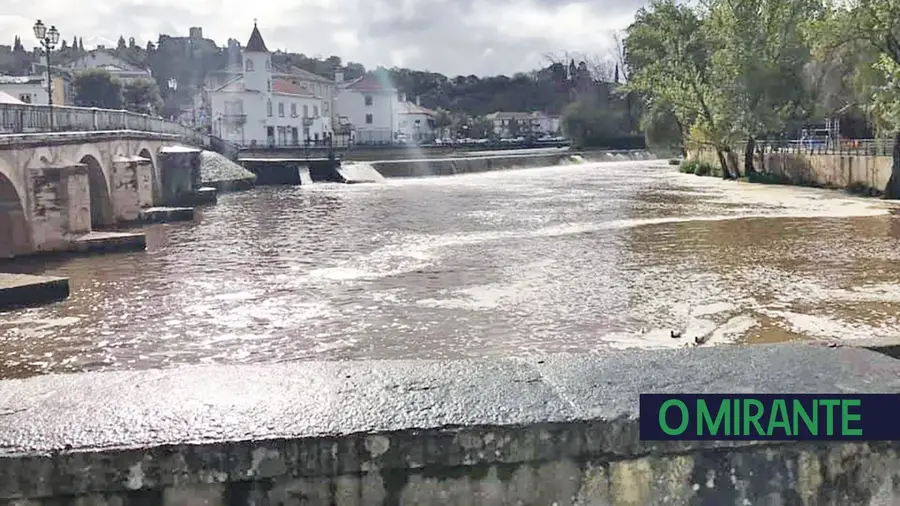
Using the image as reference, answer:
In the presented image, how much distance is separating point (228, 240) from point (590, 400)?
22.1m

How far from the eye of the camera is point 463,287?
1535 cm

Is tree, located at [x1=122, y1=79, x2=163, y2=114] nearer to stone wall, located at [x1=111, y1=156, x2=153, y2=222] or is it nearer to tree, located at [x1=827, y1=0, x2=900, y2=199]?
stone wall, located at [x1=111, y1=156, x2=153, y2=222]

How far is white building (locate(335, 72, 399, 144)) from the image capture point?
104562 millimetres

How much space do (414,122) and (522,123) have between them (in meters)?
18.1

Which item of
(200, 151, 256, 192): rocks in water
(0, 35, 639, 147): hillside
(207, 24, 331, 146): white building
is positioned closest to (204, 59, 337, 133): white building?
(207, 24, 331, 146): white building

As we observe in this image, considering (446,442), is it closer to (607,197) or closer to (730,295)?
(730,295)

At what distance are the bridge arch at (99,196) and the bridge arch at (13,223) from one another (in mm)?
6734

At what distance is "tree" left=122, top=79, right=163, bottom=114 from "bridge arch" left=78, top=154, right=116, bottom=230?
6842 cm

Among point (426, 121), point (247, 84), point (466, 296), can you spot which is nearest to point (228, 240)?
point (466, 296)

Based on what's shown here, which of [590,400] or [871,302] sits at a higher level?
[590,400]

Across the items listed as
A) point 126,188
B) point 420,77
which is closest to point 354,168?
point 126,188

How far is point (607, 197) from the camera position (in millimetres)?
37062

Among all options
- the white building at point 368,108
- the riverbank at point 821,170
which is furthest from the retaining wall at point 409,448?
the white building at point 368,108

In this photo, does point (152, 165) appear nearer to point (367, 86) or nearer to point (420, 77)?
point (367, 86)
